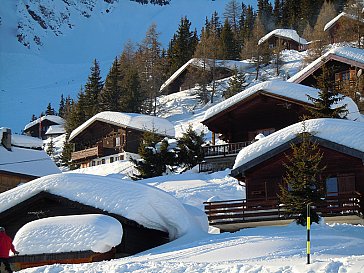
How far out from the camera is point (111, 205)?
22.0m

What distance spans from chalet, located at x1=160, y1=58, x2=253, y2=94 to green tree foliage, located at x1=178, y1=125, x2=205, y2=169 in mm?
31258

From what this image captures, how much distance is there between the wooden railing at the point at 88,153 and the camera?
57906 millimetres

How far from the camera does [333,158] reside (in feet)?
80.8

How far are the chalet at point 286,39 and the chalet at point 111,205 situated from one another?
214 feet

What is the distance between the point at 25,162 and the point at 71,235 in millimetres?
21760

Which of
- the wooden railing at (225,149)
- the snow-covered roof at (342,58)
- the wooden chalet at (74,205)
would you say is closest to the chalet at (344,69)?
the snow-covered roof at (342,58)

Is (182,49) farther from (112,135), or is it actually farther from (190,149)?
(190,149)

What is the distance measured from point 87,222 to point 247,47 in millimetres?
65700

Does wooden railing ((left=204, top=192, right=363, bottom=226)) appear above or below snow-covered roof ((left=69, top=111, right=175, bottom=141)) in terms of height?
below

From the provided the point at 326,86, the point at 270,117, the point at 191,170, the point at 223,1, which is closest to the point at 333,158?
the point at 326,86

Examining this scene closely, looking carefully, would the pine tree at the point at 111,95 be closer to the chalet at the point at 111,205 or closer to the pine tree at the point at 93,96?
the pine tree at the point at 93,96

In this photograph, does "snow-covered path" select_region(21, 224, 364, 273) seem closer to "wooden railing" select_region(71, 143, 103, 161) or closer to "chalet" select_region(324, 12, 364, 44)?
"wooden railing" select_region(71, 143, 103, 161)

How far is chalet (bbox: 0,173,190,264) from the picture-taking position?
866 inches

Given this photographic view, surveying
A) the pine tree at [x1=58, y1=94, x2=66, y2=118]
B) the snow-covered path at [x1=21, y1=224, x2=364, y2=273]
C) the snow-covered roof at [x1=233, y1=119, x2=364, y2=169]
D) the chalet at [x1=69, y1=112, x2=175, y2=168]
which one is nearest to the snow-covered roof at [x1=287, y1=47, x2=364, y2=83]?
the chalet at [x1=69, y1=112, x2=175, y2=168]
